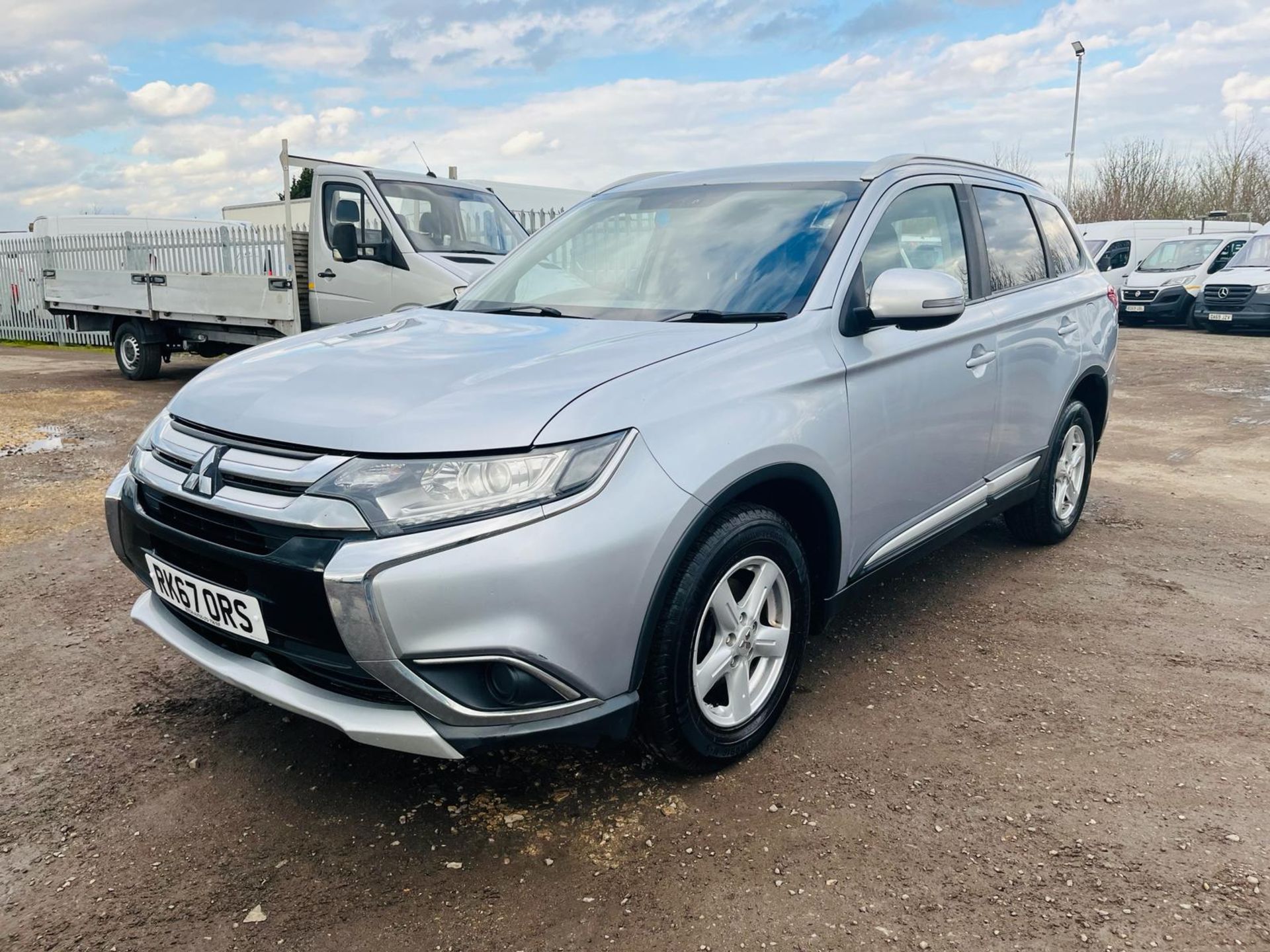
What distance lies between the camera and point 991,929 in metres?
2.19

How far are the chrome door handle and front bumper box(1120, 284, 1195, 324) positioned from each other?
56.2 ft

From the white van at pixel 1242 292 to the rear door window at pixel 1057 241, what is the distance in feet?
46.5

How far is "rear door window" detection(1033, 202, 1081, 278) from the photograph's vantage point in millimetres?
4648

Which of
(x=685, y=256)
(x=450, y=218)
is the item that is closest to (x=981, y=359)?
(x=685, y=256)

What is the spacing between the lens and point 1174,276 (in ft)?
62.2

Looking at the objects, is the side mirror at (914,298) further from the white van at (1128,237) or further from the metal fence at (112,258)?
the white van at (1128,237)

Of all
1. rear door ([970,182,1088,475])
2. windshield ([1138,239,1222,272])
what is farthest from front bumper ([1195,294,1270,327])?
rear door ([970,182,1088,475])

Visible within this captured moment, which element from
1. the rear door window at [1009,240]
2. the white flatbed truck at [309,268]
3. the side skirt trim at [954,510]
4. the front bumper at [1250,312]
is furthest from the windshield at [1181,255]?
the side skirt trim at [954,510]

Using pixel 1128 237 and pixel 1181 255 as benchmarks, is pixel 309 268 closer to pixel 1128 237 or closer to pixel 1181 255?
pixel 1181 255

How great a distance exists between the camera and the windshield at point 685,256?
313 centimetres

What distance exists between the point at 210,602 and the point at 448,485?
0.77 meters

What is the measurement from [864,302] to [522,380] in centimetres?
130

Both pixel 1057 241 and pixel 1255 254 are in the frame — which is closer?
pixel 1057 241

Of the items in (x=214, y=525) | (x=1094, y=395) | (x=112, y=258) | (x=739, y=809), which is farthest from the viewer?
(x=112, y=258)
